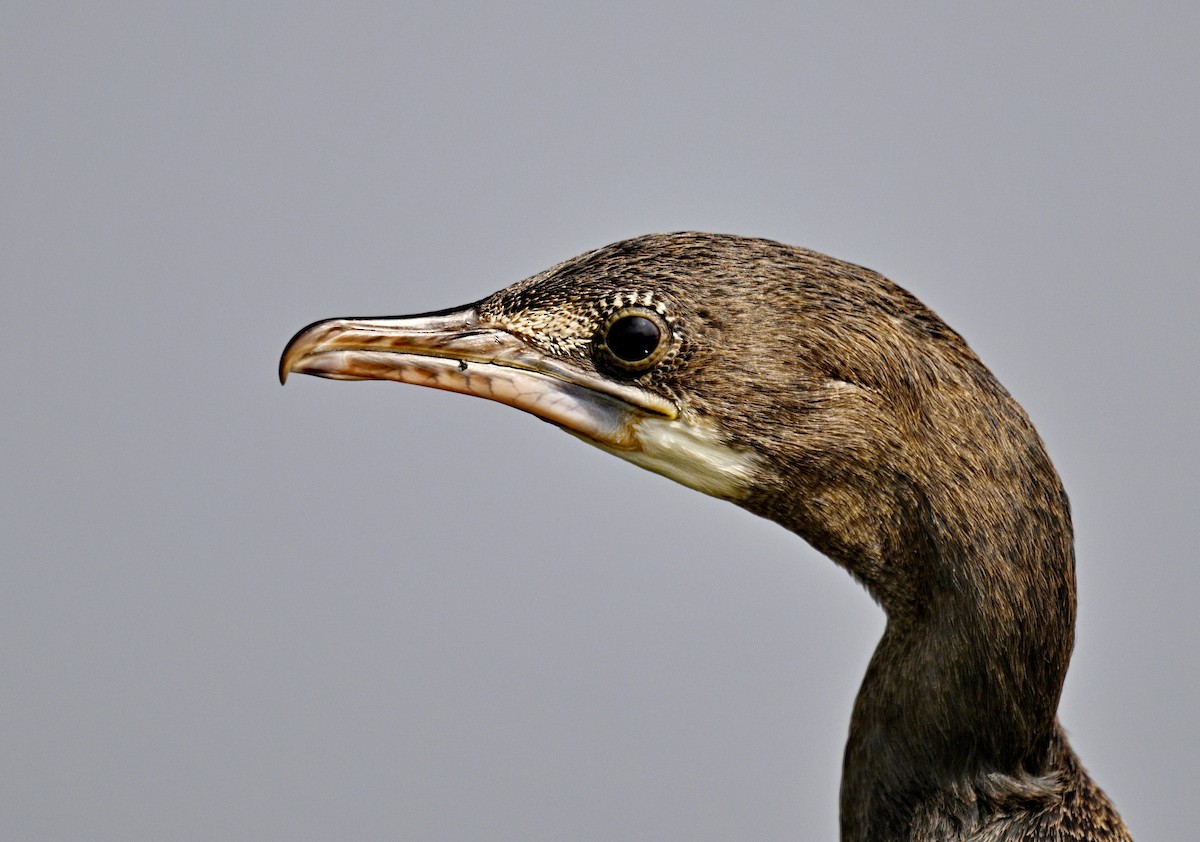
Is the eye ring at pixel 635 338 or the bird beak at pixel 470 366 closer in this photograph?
the eye ring at pixel 635 338

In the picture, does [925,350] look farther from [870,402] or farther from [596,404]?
[596,404]

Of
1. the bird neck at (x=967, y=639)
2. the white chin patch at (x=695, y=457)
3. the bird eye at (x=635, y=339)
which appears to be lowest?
the bird neck at (x=967, y=639)

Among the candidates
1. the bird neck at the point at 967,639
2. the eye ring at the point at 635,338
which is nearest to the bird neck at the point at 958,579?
the bird neck at the point at 967,639

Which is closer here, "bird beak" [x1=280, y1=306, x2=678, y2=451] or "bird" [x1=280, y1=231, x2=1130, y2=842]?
"bird" [x1=280, y1=231, x2=1130, y2=842]

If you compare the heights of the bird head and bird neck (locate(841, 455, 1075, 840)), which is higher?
the bird head

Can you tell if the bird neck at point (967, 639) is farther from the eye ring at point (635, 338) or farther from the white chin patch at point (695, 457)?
the eye ring at point (635, 338)

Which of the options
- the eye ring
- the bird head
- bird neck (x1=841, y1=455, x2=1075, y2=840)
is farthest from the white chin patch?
bird neck (x1=841, y1=455, x2=1075, y2=840)

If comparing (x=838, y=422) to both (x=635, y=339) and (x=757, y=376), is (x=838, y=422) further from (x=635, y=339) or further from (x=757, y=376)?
(x=635, y=339)

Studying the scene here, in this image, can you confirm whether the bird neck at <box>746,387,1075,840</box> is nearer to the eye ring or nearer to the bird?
the bird
